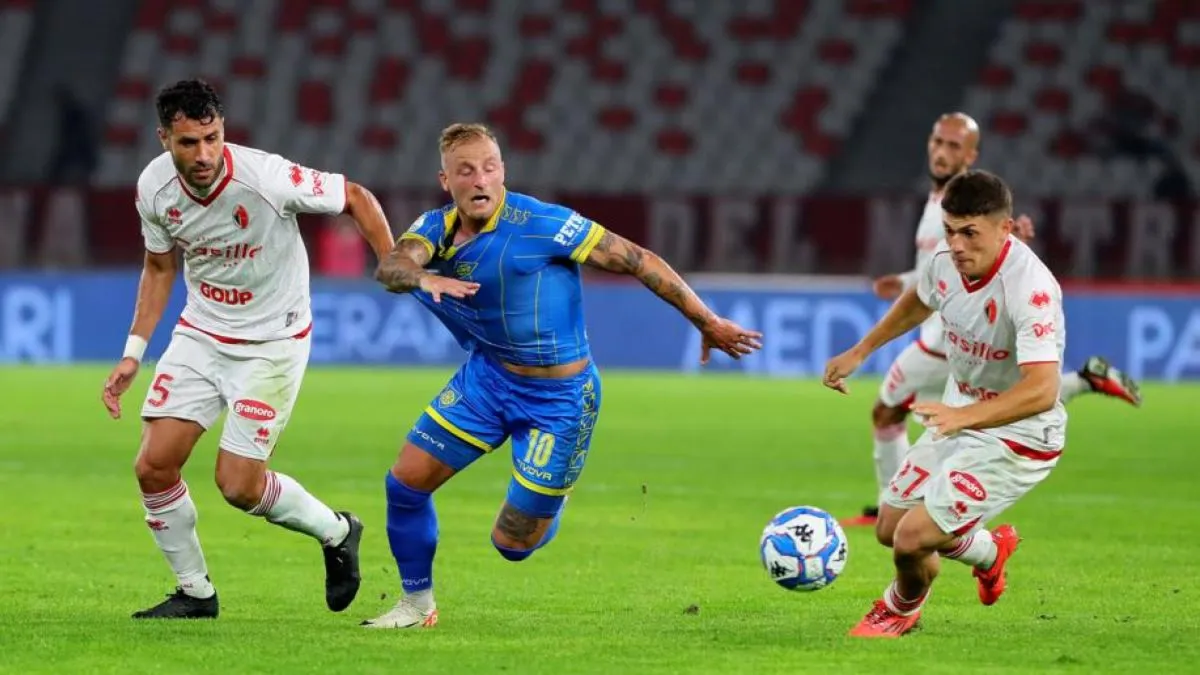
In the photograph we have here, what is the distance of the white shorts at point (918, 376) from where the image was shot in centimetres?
1110

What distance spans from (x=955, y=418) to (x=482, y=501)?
5841 mm

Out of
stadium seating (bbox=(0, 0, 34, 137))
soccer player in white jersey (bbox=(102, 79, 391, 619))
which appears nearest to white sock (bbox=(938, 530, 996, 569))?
soccer player in white jersey (bbox=(102, 79, 391, 619))

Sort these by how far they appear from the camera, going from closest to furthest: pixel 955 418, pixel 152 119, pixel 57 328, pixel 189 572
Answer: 1. pixel 955 418
2. pixel 189 572
3. pixel 57 328
4. pixel 152 119

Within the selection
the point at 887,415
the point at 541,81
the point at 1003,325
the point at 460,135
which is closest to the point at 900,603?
the point at 1003,325

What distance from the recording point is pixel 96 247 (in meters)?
24.4

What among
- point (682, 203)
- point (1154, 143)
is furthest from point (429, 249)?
point (1154, 143)

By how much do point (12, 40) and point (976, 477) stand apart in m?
26.5

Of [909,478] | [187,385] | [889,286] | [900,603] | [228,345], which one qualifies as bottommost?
[900,603]

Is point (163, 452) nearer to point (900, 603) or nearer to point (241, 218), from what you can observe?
point (241, 218)

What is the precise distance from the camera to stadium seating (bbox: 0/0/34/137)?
3050 cm

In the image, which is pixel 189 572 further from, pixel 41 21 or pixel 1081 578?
pixel 41 21

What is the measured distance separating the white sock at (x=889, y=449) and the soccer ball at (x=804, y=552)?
394 cm

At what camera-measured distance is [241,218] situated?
788 cm

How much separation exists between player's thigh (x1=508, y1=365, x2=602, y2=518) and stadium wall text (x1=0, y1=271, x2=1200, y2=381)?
14317 millimetres
